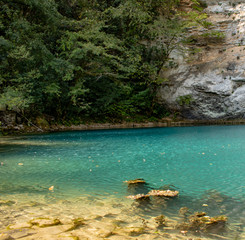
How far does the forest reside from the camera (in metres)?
16.2

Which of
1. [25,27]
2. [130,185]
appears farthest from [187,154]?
[25,27]

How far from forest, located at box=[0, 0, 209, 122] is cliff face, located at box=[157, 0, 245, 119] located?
1.44 metres

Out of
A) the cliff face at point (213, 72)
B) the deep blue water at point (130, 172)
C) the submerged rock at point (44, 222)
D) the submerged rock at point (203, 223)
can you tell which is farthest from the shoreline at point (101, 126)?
the submerged rock at point (203, 223)

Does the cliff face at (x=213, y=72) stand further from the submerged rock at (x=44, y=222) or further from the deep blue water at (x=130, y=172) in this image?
the submerged rock at (x=44, y=222)

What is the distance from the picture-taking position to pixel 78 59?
2050 cm

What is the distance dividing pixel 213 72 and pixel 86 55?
13.4m

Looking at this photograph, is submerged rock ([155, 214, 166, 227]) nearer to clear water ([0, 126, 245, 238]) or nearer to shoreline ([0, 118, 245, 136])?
clear water ([0, 126, 245, 238])

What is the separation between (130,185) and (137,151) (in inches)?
188

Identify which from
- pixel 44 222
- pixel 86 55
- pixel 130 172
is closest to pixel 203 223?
pixel 44 222

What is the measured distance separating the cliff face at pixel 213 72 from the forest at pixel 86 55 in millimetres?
1438

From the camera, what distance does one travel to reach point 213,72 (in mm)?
26641

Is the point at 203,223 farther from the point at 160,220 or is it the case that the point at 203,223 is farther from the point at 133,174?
the point at 133,174

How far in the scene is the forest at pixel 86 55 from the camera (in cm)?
1620

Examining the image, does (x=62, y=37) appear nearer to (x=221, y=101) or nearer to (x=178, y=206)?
(x=221, y=101)
